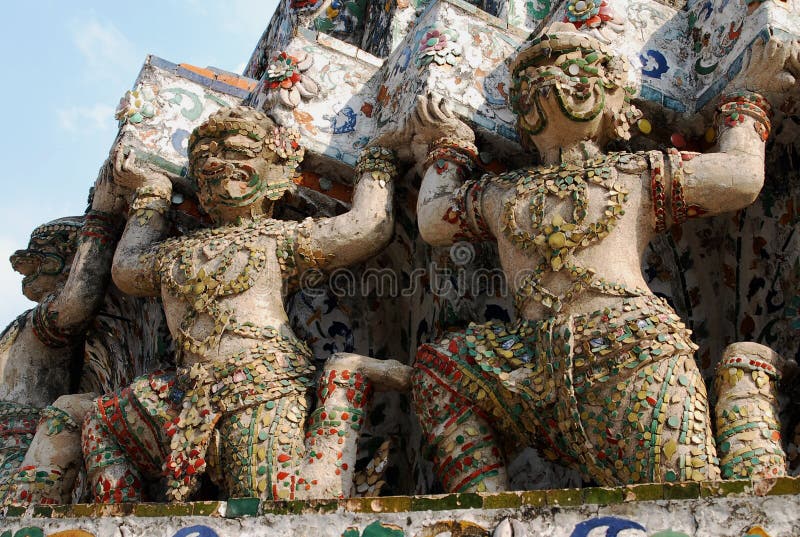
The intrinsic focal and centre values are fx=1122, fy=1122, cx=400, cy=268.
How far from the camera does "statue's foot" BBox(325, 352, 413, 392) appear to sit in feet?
15.0

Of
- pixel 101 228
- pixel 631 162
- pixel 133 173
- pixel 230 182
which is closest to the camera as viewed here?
pixel 631 162

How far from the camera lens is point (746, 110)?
4637 millimetres

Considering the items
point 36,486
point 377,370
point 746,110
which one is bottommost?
point 36,486

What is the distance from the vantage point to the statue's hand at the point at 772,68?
4.64 m

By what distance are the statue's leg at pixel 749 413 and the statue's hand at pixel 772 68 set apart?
46.7 inches

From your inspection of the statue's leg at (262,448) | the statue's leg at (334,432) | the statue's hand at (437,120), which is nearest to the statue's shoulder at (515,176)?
the statue's hand at (437,120)

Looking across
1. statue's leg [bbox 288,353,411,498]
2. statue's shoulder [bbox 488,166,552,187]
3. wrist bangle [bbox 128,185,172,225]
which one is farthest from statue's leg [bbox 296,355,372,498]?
wrist bangle [bbox 128,185,172,225]

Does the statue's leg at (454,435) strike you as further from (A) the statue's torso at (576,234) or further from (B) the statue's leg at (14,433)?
(B) the statue's leg at (14,433)

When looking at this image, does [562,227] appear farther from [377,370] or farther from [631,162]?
[377,370]

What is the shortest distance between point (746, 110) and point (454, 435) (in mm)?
1812

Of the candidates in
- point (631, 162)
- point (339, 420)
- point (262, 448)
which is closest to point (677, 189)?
point (631, 162)

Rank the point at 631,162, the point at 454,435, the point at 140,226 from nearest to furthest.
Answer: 1. the point at 454,435
2. the point at 631,162
3. the point at 140,226

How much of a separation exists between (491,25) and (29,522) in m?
3.23

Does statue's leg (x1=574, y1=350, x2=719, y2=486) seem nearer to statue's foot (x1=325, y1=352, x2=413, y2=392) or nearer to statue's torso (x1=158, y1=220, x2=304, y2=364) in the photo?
statue's foot (x1=325, y1=352, x2=413, y2=392)
